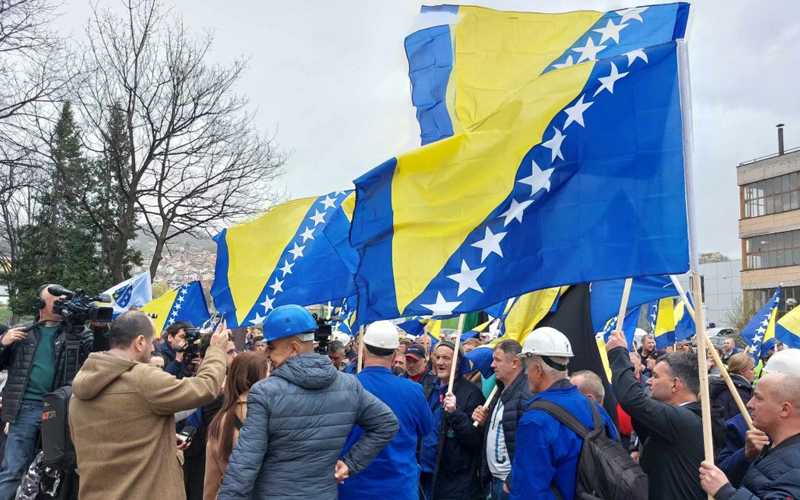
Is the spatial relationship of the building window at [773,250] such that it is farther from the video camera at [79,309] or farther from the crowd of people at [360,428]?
the video camera at [79,309]

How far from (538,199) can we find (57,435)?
3.79 m

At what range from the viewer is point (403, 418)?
5062 mm

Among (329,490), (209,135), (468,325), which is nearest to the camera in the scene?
(329,490)

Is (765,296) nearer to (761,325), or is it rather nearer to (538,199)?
(761,325)

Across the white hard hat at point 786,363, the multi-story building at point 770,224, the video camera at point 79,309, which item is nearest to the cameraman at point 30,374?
the video camera at point 79,309

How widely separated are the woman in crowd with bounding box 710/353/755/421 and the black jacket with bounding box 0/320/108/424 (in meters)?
5.08

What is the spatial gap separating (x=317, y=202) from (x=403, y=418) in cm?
520

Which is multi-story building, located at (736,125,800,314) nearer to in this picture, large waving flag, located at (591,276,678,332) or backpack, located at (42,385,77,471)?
large waving flag, located at (591,276,678,332)

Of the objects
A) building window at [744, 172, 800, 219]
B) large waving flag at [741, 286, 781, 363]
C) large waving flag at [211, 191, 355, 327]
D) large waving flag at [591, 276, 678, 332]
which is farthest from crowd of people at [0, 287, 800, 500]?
building window at [744, 172, 800, 219]

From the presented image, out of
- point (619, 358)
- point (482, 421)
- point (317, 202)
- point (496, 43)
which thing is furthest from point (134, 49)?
point (619, 358)

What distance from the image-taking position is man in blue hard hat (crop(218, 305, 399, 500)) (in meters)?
3.87

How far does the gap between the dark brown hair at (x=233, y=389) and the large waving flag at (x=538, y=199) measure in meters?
1.06

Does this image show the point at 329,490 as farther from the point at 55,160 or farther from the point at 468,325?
the point at 55,160

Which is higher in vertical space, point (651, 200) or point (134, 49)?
point (134, 49)
